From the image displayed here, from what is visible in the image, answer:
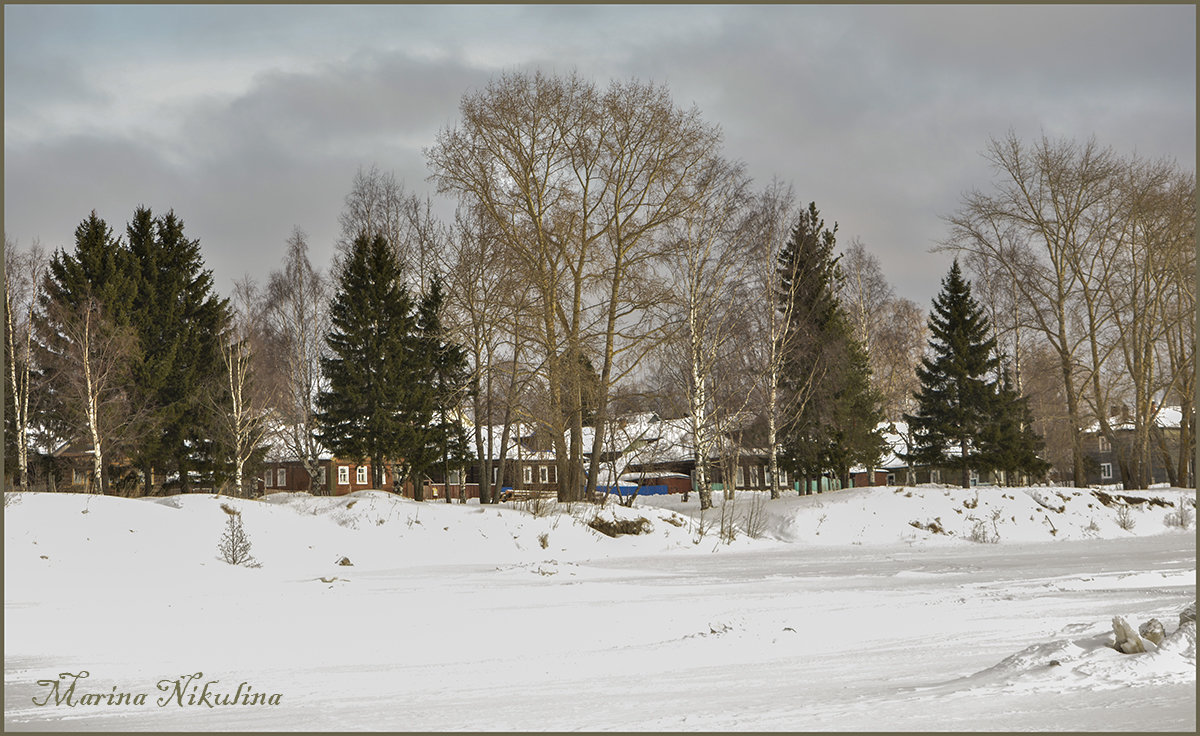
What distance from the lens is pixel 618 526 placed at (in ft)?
85.1

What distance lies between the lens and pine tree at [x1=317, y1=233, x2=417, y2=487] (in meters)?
37.0

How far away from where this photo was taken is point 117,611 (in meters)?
12.3

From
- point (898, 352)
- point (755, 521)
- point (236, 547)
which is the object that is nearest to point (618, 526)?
point (755, 521)

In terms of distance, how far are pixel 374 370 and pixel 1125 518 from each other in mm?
25232

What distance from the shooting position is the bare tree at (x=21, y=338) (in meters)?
31.6

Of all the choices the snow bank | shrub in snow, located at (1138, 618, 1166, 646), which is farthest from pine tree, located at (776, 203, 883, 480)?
shrub in snow, located at (1138, 618, 1166, 646)

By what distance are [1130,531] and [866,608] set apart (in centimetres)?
2155

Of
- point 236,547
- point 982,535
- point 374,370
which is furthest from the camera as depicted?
point 374,370

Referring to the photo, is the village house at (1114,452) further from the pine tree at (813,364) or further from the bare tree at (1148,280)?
the pine tree at (813,364)

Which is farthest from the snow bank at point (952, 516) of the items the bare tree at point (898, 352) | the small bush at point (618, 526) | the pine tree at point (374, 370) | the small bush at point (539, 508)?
the bare tree at point (898, 352)

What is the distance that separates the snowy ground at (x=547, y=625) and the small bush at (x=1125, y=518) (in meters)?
5.41

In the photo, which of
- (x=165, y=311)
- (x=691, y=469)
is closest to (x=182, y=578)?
(x=165, y=311)

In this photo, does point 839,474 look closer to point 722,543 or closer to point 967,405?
point 967,405

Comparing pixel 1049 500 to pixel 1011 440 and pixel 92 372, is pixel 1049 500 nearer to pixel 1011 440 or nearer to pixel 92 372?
pixel 1011 440
